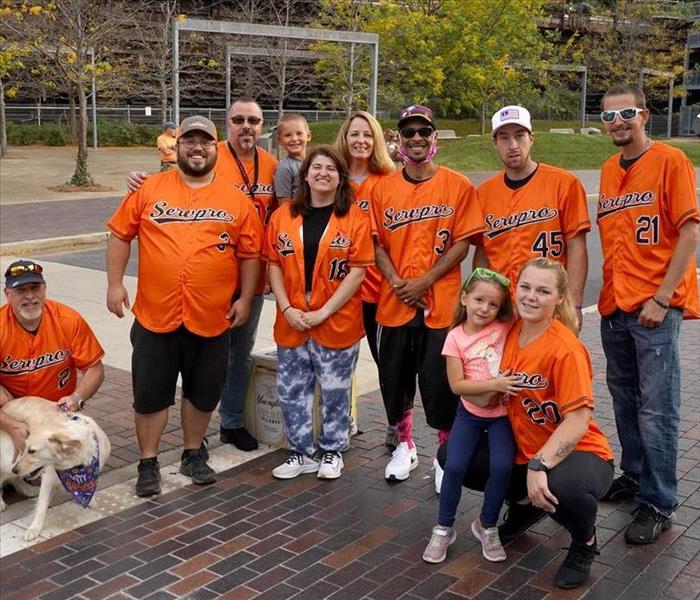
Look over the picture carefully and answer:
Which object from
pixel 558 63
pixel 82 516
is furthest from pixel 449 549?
pixel 558 63

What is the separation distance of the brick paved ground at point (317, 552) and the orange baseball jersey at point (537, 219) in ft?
4.55

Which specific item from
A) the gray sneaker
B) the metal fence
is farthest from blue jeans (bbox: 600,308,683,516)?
the metal fence

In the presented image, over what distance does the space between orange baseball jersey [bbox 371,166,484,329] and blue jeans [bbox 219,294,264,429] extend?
3.50ft

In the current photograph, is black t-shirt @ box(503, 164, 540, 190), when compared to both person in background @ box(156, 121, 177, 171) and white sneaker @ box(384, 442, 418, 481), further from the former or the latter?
person in background @ box(156, 121, 177, 171)

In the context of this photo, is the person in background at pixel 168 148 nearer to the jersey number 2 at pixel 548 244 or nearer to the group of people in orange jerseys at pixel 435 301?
the group of people in orange jerseys at pixel 435 301

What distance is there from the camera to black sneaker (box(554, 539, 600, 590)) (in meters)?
3.80

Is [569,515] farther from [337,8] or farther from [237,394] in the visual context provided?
[337,8]

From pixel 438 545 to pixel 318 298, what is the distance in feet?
5.09

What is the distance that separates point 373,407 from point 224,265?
6.83 feet

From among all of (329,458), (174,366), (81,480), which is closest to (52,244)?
(174,366)

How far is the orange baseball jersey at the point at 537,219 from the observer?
439 cm

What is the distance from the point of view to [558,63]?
41031mm

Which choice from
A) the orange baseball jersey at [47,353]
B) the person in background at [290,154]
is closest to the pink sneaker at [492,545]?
the person in background at [290,154]

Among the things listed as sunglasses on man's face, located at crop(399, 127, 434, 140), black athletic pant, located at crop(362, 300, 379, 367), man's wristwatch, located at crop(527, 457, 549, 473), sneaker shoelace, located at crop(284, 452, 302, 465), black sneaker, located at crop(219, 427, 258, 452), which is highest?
sunglasses on man's face, located at crop(399, 127, 434, 140)
